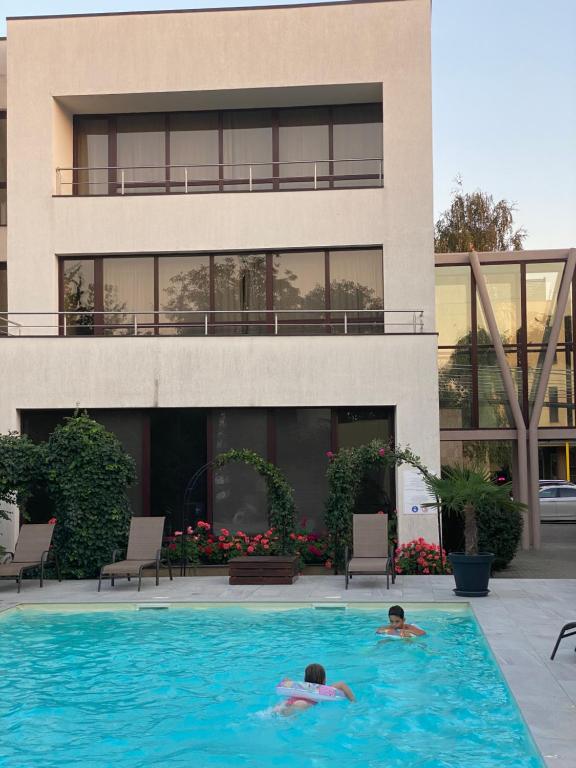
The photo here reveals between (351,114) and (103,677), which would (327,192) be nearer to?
(351,114)

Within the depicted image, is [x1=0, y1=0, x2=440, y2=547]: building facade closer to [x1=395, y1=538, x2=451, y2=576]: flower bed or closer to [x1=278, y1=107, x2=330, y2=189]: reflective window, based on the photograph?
[x1=278, y1=107, x2=330, y2=189]: reflective window

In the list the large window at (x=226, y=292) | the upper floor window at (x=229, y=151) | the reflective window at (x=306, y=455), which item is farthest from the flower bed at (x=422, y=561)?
the upper floor window at (x=229, y=151)

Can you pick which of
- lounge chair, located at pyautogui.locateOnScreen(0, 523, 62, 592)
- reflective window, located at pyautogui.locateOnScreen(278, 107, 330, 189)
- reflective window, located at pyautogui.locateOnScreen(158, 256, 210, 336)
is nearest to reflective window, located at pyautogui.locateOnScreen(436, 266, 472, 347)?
reflective window, located at pyautogui.locateOnScreen(278, 107, 330, 189)

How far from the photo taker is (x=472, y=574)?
15.8 meters

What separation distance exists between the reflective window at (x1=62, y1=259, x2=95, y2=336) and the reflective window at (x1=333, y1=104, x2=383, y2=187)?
5.90m

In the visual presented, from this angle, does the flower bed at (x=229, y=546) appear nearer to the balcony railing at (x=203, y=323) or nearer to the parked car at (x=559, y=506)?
the balcony railing at (x=203, y=323)

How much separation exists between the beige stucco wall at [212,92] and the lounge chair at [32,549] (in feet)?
18.1

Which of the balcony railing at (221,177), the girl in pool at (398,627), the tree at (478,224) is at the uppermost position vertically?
the tree at (478,224)

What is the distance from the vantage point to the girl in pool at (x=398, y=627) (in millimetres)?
13039

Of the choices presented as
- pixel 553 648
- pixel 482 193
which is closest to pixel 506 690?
pixel 553 648

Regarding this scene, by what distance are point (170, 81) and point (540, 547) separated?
46.6 feet

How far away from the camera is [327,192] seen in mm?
21078

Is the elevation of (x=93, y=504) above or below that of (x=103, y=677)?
above

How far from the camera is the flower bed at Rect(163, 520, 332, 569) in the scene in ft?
63.1
